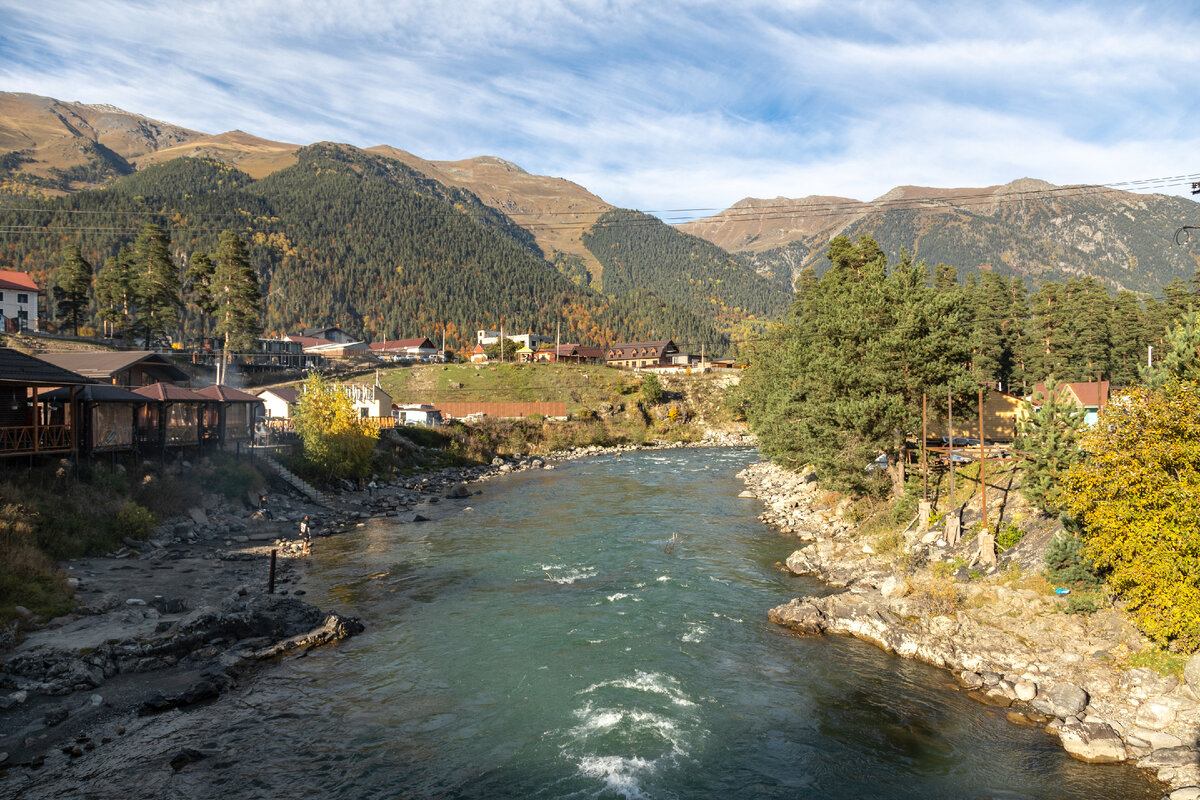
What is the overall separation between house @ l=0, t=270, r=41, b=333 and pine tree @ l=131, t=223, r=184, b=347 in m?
15.4

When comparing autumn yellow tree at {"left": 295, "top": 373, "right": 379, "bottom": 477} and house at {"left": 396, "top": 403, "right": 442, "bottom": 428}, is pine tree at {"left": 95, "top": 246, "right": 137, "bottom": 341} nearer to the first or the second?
house at {"left": 396, "top": 403, "right": 442, "bottom": 428}

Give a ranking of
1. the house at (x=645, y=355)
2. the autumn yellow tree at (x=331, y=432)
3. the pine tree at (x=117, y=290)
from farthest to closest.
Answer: the house at (x=645, y=355)
the pine tree at (x=117, y=290)
the autumn yellow tree at (x=331, y=432)

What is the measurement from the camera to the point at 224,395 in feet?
141

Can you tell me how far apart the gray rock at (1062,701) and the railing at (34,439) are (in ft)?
131

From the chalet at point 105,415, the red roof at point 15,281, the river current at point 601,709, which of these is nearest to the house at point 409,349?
the red roof at point 15,281

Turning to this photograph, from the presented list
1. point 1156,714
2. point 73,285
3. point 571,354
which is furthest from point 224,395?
point 571,354

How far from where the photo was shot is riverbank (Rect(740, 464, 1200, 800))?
46.5 ft

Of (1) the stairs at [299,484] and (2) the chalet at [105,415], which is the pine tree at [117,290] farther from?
(2) the chalet at [105,415]

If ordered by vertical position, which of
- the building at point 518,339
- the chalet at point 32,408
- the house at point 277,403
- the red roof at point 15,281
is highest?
the red roof at point 15,281

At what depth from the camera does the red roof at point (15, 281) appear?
83688 millimetres

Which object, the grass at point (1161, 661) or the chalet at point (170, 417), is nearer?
the grass at point (1161, 661)

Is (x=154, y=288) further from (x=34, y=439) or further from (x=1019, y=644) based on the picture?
(x=1019, y=644)

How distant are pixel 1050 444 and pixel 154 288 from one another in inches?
3670

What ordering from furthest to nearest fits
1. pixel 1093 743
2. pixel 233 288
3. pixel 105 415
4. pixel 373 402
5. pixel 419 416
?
pixel 233 288
pixel 419 416
pixel 373 402
pixel 105 415
pixel 1093 743
